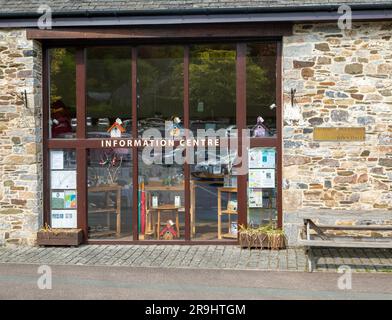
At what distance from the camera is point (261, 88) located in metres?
10.5

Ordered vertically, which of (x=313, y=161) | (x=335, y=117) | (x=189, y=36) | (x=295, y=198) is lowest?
(x=295, y=198)

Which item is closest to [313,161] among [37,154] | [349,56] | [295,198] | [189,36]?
[295,198]

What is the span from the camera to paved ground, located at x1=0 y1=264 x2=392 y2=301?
730 cm

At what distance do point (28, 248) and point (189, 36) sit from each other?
4.50m

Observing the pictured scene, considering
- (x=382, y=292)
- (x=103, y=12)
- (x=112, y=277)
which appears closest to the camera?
(x=382, y=292)

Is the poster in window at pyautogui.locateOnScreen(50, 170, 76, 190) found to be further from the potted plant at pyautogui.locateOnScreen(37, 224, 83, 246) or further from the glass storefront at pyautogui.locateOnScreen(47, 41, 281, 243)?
the potted plant at pyautogui.locateOnScreen(37, 224, 83, 246)

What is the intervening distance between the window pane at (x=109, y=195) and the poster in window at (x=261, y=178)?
2.12 m

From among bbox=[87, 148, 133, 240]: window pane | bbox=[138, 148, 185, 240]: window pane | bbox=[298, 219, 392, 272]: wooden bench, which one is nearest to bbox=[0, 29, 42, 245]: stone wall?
bbox=[87, 148, 133, 240]: window pane

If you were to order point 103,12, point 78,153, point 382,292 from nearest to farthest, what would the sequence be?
point 382,292 → point 103,12 → point 78,153

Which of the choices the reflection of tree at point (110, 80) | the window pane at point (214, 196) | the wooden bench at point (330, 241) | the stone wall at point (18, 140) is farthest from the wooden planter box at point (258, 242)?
the stone wall at point (18, 140)

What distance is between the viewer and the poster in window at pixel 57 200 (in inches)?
424

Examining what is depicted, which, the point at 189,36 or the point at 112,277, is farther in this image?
the point at 189,36

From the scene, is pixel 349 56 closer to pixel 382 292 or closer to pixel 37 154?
pixel 382 292

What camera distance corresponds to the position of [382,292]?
7414mm
